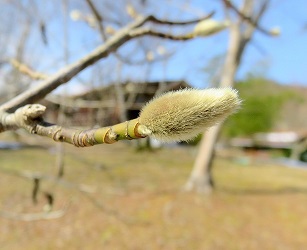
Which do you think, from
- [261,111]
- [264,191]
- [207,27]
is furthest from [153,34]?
[261,111]

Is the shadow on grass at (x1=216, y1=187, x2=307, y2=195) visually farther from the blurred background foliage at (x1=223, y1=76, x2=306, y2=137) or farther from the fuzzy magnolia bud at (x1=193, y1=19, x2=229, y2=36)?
the blurred background foliage at (x1=223, y1=76, x2=306, y2=137)

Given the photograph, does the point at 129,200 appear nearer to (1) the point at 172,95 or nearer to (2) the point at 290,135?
(1) the point at 172,95

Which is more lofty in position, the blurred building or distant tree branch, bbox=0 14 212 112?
the blurred building

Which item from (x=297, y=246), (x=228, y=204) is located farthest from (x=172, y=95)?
(x=228, y=204)

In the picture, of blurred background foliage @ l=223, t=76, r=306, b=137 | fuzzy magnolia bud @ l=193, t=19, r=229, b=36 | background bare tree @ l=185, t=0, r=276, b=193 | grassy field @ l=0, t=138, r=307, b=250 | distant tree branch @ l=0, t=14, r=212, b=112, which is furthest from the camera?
blurred background foliage @ l=223, t=76, r=306, b=137

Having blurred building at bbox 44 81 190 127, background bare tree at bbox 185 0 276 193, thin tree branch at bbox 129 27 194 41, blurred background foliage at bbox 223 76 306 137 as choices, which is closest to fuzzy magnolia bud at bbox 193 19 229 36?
thin tree branch at bbox 129 27 194 41
